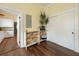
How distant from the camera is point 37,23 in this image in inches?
119

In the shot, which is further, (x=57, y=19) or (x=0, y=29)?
(x=57, y=19)

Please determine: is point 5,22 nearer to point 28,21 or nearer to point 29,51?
point 28,21

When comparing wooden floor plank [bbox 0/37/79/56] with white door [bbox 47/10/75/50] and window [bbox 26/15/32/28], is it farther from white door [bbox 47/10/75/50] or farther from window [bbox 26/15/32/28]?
window [bbox 26/15/32/28]

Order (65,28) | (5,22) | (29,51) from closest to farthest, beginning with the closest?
(5,22) < (29,51) < (65,28)

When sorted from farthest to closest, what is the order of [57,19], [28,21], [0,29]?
[57,19] → [28,21] → [0,29]

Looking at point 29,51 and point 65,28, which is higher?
point 65,28

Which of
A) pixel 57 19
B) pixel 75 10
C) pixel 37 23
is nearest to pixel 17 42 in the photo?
pixel 37 23

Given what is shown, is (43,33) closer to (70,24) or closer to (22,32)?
(22,32)

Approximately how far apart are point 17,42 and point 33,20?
1111mm

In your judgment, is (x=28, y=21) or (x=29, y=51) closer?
(x=29, y=51)

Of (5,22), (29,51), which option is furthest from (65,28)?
(5,22)

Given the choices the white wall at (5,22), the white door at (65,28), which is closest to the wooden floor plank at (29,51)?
the white door at (65,28)

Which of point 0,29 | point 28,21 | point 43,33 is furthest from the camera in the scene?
point 43,33

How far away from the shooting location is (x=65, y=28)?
3.05m
